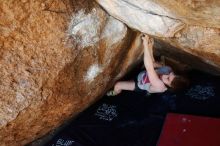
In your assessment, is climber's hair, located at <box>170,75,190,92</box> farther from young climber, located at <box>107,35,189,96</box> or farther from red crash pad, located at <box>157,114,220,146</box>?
red crash pad, located at <box>157,114,220,146</box>

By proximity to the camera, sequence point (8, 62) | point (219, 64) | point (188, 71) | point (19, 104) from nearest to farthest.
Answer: point (8, 62), point (19, 104), point (219, 64), point (188, 71)

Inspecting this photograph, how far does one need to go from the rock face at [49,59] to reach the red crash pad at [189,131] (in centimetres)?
84

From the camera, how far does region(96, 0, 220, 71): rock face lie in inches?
87.9

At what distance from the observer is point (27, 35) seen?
248 centimetres

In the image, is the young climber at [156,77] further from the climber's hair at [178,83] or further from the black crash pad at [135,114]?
the black crash pad at [135,114]

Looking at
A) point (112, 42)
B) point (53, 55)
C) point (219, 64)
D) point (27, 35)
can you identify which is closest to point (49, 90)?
point (53, 55)

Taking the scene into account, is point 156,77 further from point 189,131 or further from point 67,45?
point 67,45

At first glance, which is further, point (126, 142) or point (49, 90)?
point (126, 142)

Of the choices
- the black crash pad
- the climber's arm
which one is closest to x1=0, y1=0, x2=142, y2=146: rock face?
the climber's arm

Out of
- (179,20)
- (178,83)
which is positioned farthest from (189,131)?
(179,20)

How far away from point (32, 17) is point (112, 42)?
0.86 m

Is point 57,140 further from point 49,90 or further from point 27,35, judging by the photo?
point 27,35

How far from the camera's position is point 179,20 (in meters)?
2.66

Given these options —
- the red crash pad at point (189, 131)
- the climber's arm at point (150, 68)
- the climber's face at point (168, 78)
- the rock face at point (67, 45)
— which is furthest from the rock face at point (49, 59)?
the red crash pad at point (189, 131)
